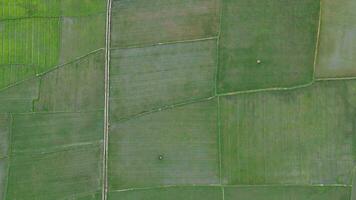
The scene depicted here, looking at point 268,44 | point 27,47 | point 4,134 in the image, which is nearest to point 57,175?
point 4,134

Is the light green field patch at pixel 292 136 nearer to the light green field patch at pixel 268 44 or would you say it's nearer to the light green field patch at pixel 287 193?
the light green field patch at pixel 287 193

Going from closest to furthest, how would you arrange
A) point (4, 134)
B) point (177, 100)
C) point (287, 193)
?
point (287, 193) → point (177, 100) → point (4, 134)

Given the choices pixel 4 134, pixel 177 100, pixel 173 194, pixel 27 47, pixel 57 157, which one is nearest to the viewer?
pixel 173 194

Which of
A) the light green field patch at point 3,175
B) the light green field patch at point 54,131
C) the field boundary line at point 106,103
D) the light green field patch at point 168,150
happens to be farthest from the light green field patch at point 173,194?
the light green field patch at point 3,175

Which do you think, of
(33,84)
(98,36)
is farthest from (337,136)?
(33,84)

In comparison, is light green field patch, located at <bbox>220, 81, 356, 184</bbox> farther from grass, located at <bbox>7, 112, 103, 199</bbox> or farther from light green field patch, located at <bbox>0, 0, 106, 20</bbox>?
light green field patch, located at <bbox>0, 0, 106, 20</bbox>

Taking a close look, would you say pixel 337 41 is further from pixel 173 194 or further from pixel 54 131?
pixel 54 131

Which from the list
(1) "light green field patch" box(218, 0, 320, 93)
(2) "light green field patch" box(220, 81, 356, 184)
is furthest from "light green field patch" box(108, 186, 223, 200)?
(1) "light green field patch" box(218, 0, 320, 93)
